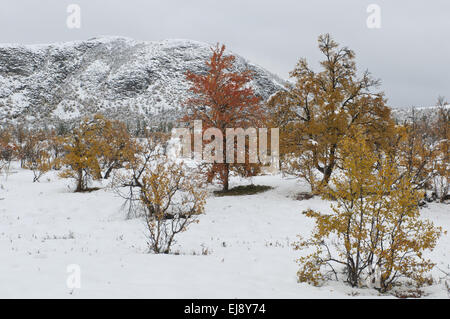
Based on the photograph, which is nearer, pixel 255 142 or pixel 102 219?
pixel 102 219

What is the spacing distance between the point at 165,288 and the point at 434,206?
60.1ft

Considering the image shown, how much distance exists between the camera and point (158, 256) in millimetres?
8477

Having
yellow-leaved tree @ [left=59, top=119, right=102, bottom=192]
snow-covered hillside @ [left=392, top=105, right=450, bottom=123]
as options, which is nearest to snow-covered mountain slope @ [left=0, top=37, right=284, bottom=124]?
snow-covered hillside @ [left=392, top=105, right=450, bottom=123]

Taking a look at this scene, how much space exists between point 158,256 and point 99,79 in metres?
137

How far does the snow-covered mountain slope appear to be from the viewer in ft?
334

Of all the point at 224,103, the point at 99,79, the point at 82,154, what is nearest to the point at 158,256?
the point at 224,103

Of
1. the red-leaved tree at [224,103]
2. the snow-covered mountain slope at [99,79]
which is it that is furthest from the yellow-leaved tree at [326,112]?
the snow-covered mountain slope at [99,79]

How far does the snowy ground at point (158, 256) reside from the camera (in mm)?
5688

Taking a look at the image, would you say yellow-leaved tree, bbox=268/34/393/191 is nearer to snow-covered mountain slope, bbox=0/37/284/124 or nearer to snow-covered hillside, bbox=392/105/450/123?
snow-covered hillside, bbox=392/105/450/123

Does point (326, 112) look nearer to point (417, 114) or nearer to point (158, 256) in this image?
point (158, 256)

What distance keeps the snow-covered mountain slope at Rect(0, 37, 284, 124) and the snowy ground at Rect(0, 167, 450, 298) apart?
78.0 m
